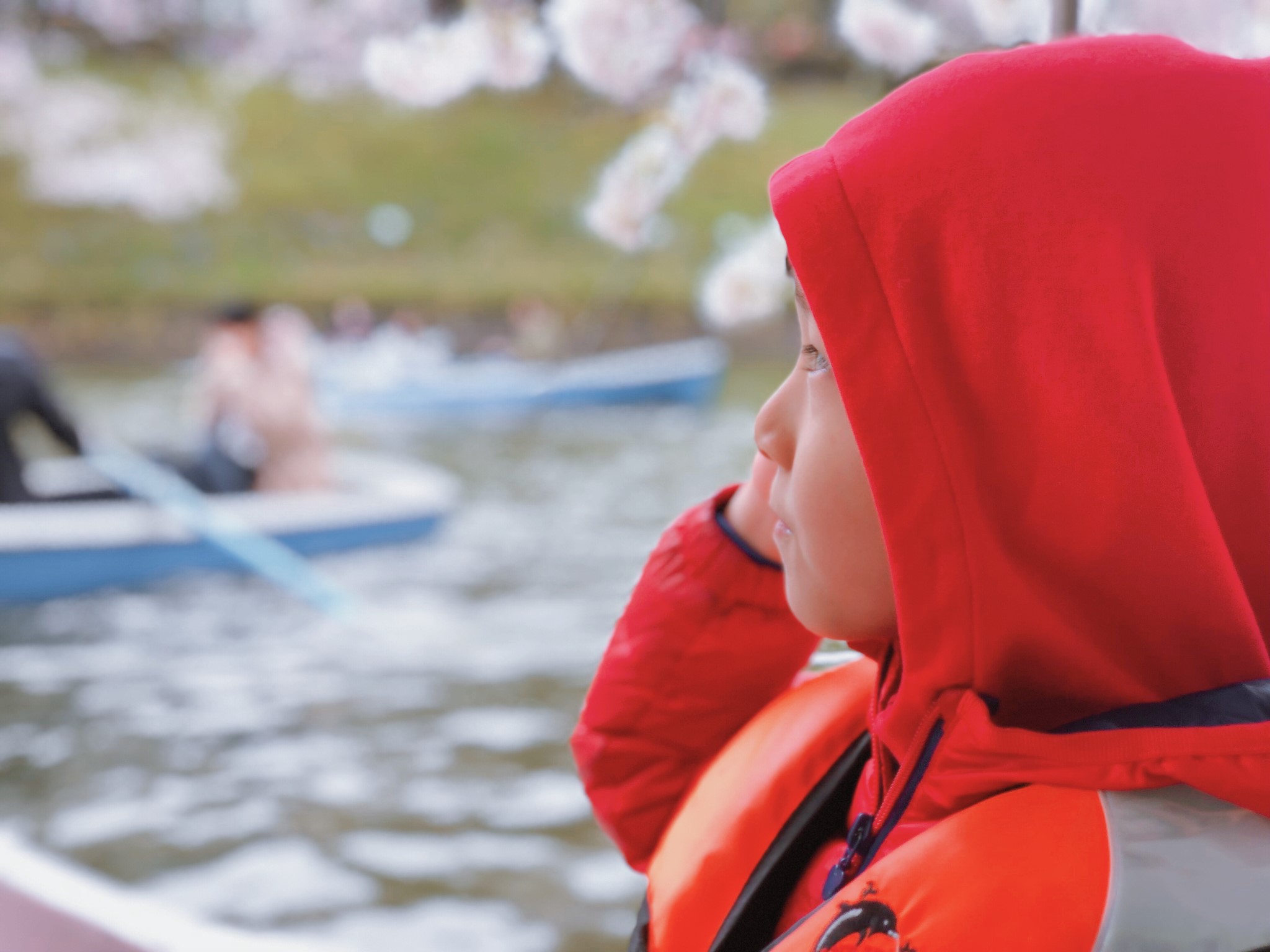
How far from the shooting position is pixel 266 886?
2.16m

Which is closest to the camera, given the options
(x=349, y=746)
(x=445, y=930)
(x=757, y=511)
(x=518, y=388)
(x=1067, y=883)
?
(x=1067, y=883)

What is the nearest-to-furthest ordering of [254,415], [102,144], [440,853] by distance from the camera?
[440,853], [254,415], [102,144]

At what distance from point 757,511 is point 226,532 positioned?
3.63m

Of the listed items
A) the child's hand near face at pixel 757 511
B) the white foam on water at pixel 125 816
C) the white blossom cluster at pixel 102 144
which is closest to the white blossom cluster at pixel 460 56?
the child's hand near face at pixel 757 511

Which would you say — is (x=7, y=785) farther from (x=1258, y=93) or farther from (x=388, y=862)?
(x=1258, y=93)

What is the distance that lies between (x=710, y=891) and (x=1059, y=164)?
397 millimetres

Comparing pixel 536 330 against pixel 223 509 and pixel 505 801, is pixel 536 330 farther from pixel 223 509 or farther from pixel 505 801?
pixel 505 801

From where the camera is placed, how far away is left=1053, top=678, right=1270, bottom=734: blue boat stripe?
1.54 ft

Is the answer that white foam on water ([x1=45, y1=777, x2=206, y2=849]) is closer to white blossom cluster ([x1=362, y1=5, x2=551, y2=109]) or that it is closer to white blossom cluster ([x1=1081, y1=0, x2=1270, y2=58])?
white blossom cluster ([x1=362, y1=5, x2=551, y2=109])

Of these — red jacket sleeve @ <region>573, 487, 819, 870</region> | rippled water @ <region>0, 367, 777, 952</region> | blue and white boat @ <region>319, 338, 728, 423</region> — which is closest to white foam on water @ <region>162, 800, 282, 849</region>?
rippled water @ <region>0, 367, 777, 952</region>

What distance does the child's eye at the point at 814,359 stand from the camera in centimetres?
54

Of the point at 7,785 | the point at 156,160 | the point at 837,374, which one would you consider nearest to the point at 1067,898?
the point at 837,374

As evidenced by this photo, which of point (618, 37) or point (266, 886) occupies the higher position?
point (618, 37)

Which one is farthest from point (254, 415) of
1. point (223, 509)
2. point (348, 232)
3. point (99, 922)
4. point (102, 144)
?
point (102, 144)
